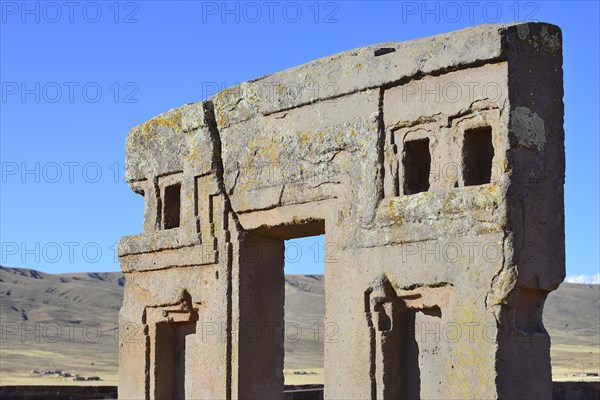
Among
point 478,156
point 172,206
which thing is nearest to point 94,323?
point 172,206

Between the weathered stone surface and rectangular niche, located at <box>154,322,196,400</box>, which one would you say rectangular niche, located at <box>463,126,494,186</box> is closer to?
the weathered stone surface

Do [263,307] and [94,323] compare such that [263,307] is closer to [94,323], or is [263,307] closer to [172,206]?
[172,206]

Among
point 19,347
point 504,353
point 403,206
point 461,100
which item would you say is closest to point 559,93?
point 461,100

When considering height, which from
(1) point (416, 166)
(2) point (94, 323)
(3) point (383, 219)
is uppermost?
(2) point (94, 323)

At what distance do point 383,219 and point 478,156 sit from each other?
780 mm

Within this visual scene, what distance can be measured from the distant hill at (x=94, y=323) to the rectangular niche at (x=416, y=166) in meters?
24.2

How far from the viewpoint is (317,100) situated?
782 centimetres

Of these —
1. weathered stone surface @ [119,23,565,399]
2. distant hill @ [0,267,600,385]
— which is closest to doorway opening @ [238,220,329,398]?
weathered stone surface @ [119,23,565,399]

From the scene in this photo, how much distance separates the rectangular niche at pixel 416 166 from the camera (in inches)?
281

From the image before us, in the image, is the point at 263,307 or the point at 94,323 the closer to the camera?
the point at 263,307

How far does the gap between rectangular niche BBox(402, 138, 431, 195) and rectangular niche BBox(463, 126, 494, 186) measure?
38 centimetres

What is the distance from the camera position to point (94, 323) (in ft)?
191

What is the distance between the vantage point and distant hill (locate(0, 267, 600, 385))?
137 ft

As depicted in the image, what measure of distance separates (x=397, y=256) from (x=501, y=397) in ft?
3.94
